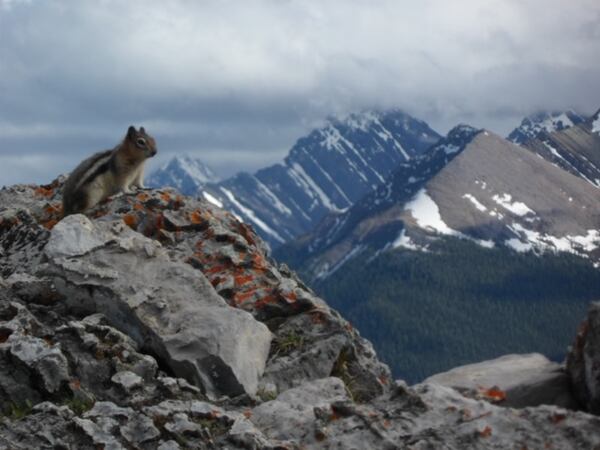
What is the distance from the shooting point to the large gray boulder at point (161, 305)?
57.7ft

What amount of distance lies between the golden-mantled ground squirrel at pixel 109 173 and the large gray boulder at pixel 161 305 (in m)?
5.07

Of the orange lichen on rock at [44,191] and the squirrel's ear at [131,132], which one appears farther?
the squirrel's ear at [131,132]

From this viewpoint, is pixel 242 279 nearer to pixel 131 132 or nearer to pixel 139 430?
pixel 139 430

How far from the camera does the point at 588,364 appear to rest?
50.9 feet

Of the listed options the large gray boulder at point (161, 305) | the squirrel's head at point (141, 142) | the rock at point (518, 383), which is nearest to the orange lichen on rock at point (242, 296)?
the large gray boulder at point (161, 305)

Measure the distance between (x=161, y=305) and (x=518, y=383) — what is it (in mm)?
6825

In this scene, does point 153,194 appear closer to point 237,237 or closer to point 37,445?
point 237,237

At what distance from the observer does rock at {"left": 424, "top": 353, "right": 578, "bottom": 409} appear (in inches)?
643

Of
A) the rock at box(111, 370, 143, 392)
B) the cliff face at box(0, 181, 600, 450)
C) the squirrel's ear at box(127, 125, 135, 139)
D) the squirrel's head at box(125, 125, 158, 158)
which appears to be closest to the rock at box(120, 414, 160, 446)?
the cliff face at box(0, 181, 600, 450)

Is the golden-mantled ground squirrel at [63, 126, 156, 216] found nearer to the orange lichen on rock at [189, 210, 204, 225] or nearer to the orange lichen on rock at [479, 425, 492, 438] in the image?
the orange lichen on rock at [189, 210, 204, 225]

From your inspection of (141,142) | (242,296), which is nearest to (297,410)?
(242,296)

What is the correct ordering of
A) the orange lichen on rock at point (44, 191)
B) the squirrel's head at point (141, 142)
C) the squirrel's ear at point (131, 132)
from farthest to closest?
the squirrel's ear at point (131, 132) < the squirrel's head at point (141, 142) < the orange lichen on rock at point (44, 191)

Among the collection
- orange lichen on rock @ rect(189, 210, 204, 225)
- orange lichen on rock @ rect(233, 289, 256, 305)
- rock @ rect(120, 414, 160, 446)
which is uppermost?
orange lichen on rock @ rect(189, 210, 204, 225)

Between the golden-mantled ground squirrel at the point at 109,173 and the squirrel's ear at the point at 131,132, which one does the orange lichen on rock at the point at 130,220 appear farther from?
the squirrel's ear at the point at 131,132
